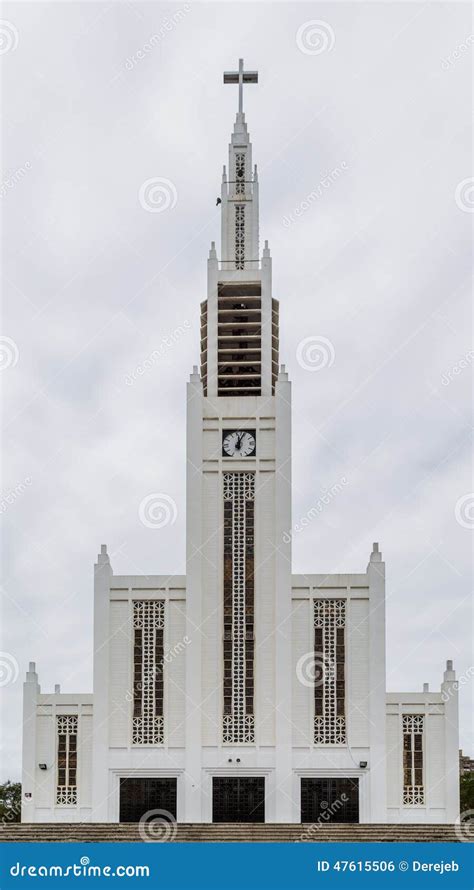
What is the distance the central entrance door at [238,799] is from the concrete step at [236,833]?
1779mm

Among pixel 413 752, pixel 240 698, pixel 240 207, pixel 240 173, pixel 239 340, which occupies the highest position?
pixel 240 173

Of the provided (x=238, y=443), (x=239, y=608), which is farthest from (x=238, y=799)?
(x=238, y=443)

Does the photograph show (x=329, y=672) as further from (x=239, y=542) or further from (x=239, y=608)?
(x=239, y=542)

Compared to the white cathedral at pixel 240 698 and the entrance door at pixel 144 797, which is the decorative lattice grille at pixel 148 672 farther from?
the entrance door at pixel 144 797

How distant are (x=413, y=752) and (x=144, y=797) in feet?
27.7

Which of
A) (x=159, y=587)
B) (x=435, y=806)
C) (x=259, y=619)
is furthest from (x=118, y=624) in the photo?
(x=435, y=806)

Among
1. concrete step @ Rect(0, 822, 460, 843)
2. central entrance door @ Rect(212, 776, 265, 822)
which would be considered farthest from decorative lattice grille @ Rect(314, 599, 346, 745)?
concrete step @ Rect(0, 822, 460, 843)

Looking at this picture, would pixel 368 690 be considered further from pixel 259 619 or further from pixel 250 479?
pixel 250 479

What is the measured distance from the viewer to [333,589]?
143ft

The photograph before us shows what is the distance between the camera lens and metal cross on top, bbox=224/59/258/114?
4828 centimetres

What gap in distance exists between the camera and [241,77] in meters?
48.3

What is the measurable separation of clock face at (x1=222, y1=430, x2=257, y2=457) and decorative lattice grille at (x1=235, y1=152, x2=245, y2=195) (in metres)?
8.72

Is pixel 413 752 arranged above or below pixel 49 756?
above

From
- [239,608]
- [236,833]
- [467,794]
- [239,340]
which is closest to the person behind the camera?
[236,833]
